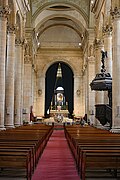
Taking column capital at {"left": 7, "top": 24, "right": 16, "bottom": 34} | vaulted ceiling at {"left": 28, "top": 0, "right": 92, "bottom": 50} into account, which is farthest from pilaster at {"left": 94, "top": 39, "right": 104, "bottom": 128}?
vaulted ceiling at {"left": 28, "top": 0, "right": 92, "bottom": 50}

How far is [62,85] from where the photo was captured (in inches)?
1768

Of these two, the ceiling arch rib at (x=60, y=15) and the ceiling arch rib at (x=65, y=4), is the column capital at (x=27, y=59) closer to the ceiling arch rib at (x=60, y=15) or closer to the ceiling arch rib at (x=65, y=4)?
the ceiling arch rib at (x=65, y=4)

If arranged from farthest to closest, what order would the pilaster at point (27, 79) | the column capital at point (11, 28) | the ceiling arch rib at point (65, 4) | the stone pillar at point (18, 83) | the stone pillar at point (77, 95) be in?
1. the stone pillar at point (77, 95)
2. the ceiling arch rib at point (65, 4)
3. the pilaster at point (27, 79)
4. the stone pillar at point (18, 83)
5. the column capital at point (11, 28)

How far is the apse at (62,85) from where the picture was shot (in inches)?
1703

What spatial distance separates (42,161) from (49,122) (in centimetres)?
2672

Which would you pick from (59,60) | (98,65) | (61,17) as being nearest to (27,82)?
(98,65)

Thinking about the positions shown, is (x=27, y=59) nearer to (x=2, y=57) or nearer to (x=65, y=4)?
(x=65, y=4)

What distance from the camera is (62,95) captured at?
148ft

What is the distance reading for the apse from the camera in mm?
43250

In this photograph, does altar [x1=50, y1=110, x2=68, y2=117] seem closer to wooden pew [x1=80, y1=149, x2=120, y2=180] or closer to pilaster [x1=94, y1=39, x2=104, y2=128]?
pilaster [x1=94, y1=39, x2=104, y2=128]

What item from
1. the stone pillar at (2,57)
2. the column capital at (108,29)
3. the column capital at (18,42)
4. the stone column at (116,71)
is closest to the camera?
the stone column at (116,71)

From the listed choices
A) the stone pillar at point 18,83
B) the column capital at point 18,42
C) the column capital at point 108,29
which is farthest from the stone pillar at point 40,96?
the column capital at point 108,29

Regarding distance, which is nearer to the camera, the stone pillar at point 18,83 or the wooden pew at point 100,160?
the wooden pew at point 100,160

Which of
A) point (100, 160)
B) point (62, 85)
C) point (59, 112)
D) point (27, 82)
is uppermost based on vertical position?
point (62, 85)
